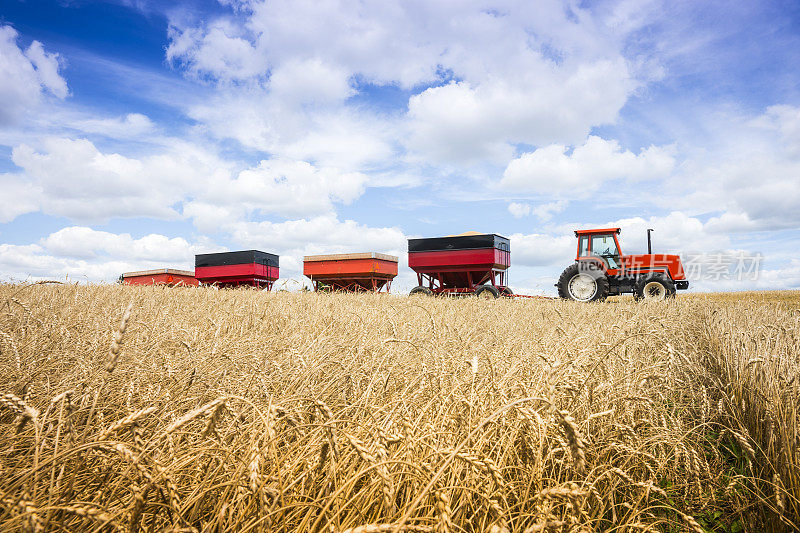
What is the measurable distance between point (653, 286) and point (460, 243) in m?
5.61

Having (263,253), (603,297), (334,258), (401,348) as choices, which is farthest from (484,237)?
(401,348)

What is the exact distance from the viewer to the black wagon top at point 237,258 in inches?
744

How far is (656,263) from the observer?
13.3m

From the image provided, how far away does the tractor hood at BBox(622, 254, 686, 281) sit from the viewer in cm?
1318

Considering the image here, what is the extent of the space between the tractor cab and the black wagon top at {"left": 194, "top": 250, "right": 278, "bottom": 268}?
1242 cm

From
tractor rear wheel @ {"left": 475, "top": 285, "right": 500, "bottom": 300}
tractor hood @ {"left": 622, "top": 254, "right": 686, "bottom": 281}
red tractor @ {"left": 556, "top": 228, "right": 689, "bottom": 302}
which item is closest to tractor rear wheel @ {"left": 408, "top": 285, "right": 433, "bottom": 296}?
tractor rear wheel @ {"left": 475, "top": 285, "right": 500, "bottom": 300}

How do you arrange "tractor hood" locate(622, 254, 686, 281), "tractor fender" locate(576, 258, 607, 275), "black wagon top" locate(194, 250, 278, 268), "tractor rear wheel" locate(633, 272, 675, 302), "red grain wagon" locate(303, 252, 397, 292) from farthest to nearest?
"black wagon top" locate(194, 250, 278, 268), "red grain wagon" locate(303, 252, 397, 292), "tractor hood" locate(622, 254, 686, 281), "tractor fender" locate(576, 258, 607, 275), "tractor rear wheel" locate(633, 272, 675, 302)

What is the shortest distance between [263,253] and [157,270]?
7.28 metres

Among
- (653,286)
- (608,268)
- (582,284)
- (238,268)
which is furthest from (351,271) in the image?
(653,286)

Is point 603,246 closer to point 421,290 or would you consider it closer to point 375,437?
point 421,290

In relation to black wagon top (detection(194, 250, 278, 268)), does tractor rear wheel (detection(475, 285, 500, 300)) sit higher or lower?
lower

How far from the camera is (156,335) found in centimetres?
406

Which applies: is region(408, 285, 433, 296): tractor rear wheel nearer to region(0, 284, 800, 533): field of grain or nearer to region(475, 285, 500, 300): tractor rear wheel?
region(475, 285, 500, 300): tractor rear wheel

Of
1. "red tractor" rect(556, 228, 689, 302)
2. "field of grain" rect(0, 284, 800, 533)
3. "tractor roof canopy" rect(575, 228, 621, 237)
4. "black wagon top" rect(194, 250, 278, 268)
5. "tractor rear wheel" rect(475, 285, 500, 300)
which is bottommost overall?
"field of grain" rect(0, 284, 800, 533)
